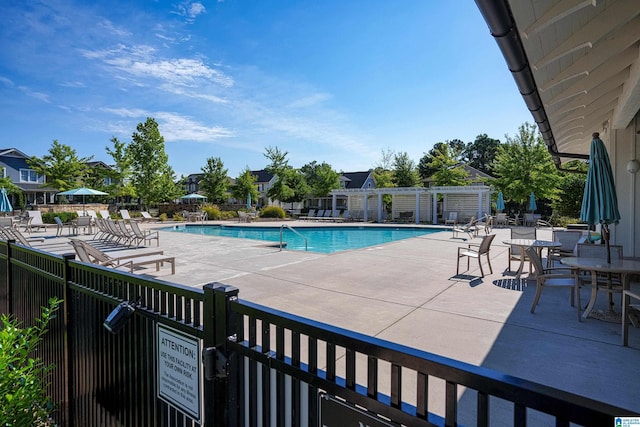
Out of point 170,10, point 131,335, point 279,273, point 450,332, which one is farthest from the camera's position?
point 170,10

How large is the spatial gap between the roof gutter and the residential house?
135 ft

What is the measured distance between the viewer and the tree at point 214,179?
3647 cm

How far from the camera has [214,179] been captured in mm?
36594

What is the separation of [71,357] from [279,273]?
184 inches

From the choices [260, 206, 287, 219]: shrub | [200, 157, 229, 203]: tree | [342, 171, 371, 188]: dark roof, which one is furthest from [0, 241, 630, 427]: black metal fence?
[342, 171, 371, 188]: dark roof

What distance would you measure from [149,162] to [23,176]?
15.7m

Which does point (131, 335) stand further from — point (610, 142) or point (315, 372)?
point (610, 142)

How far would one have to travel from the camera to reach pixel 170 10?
1073 centimetres

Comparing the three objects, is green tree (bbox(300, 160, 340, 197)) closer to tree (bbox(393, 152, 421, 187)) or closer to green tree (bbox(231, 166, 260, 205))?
tree (bbox(393, 152, 421, 187))

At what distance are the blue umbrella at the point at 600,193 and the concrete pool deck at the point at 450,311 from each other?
1311 mm

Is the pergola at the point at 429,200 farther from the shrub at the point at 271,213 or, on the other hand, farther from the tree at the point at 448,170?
the shrub at the point at 271,213

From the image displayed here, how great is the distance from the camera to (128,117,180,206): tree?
103 ft

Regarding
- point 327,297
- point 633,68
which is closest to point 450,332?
point 327,297

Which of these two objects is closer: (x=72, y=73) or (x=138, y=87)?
(x=72, y=73)
